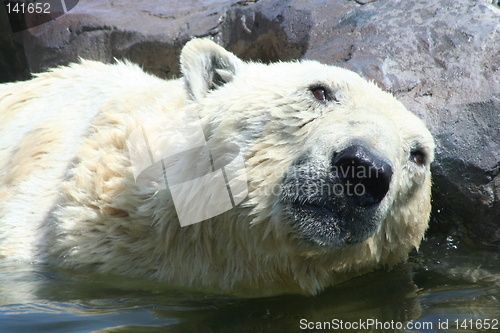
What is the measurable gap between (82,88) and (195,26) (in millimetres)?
2532

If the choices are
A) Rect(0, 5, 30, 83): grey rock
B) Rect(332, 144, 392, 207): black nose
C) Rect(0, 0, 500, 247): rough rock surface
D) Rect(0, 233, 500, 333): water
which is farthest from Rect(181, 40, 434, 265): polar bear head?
Rect(0, 5, 30, 83): grey rock

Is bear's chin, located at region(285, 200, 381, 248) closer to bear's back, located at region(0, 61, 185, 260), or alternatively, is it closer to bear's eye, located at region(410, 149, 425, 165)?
bear's eye, located at region(410, 149, 425, 165)

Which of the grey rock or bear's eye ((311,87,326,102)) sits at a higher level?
the grey rock

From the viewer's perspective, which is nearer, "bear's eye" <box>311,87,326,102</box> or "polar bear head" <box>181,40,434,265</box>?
"polar bear head" <box>181,40,434,265</box>

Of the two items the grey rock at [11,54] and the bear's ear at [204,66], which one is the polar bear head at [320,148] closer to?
the bear's ear at [204,66]

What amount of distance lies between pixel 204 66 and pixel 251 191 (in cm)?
93

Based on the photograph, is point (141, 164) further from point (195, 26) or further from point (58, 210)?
point (195, 26)

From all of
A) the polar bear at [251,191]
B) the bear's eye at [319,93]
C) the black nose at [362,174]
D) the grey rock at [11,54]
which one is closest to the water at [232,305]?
the polar bear at [251,191]

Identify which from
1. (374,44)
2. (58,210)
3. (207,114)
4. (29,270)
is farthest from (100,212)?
(374,44)

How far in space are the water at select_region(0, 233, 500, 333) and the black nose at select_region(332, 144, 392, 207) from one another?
68cm

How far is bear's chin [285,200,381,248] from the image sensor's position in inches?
108

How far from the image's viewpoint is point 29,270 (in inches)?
133

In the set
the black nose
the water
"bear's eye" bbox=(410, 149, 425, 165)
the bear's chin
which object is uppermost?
the black nose

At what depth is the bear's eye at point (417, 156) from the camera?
3.28 m
